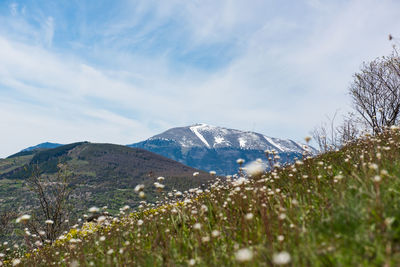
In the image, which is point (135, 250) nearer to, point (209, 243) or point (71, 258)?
point (209, 243)

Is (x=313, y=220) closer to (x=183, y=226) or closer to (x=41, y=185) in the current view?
(x=183, y=226)

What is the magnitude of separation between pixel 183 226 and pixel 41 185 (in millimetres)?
16560

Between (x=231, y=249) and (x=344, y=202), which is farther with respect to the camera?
(x=231, y=249)

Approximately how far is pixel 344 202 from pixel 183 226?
3.17 metres

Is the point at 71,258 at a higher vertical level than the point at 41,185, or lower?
lower

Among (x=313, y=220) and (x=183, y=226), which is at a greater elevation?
(x=313, y=220)

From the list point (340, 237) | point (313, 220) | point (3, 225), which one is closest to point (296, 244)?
point (340, 237)

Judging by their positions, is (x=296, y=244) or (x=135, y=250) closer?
(x=296, y=244)

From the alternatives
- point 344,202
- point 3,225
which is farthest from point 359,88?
point 3,225

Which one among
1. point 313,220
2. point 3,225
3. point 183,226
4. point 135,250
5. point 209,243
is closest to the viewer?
point 313,220

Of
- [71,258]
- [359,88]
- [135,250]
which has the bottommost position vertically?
[71,258]

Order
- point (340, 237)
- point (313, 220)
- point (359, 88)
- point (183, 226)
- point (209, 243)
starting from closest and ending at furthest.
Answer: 1. point (340, 237)
2. point (313, 220)
3. point (209, 243)
4. point (183, 226)
5. point (359, 88)

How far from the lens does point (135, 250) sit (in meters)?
4.57

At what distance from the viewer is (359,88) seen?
28.1m
